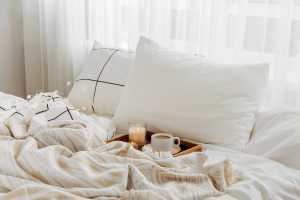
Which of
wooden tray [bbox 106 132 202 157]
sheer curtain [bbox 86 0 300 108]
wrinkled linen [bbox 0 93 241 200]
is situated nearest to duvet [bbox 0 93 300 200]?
wrinkled linen [bbox 0 93 241 200]

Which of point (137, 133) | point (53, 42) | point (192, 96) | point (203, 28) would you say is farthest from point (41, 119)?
point (53, 42)

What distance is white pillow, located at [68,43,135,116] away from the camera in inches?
87.2

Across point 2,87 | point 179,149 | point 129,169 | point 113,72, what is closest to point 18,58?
point 2,87

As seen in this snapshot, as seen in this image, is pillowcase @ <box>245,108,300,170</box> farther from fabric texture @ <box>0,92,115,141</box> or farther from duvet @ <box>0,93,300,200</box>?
fabric texture @ <box>0,92,115,141</box>

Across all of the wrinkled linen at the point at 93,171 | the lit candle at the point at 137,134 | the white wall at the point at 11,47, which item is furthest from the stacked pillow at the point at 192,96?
the white wall at the point at 11,47

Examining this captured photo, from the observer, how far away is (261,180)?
1.49 m

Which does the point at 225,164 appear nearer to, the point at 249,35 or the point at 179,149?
the point at 179,149

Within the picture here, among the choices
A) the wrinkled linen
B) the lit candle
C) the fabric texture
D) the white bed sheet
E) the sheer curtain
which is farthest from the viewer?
the sheer curtain

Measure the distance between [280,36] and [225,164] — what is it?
791 mm

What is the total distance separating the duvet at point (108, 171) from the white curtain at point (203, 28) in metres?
0.53

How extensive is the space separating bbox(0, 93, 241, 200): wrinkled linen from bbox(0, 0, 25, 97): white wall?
170 centimetres

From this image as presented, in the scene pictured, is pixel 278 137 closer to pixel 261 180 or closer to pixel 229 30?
pixel 261 180

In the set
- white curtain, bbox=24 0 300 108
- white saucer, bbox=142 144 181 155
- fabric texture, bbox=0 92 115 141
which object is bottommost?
white saucer, bbox=142 144 181 155

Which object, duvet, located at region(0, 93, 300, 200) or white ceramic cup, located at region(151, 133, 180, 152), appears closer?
duvet, located at region(0, 93, 300, 200)
